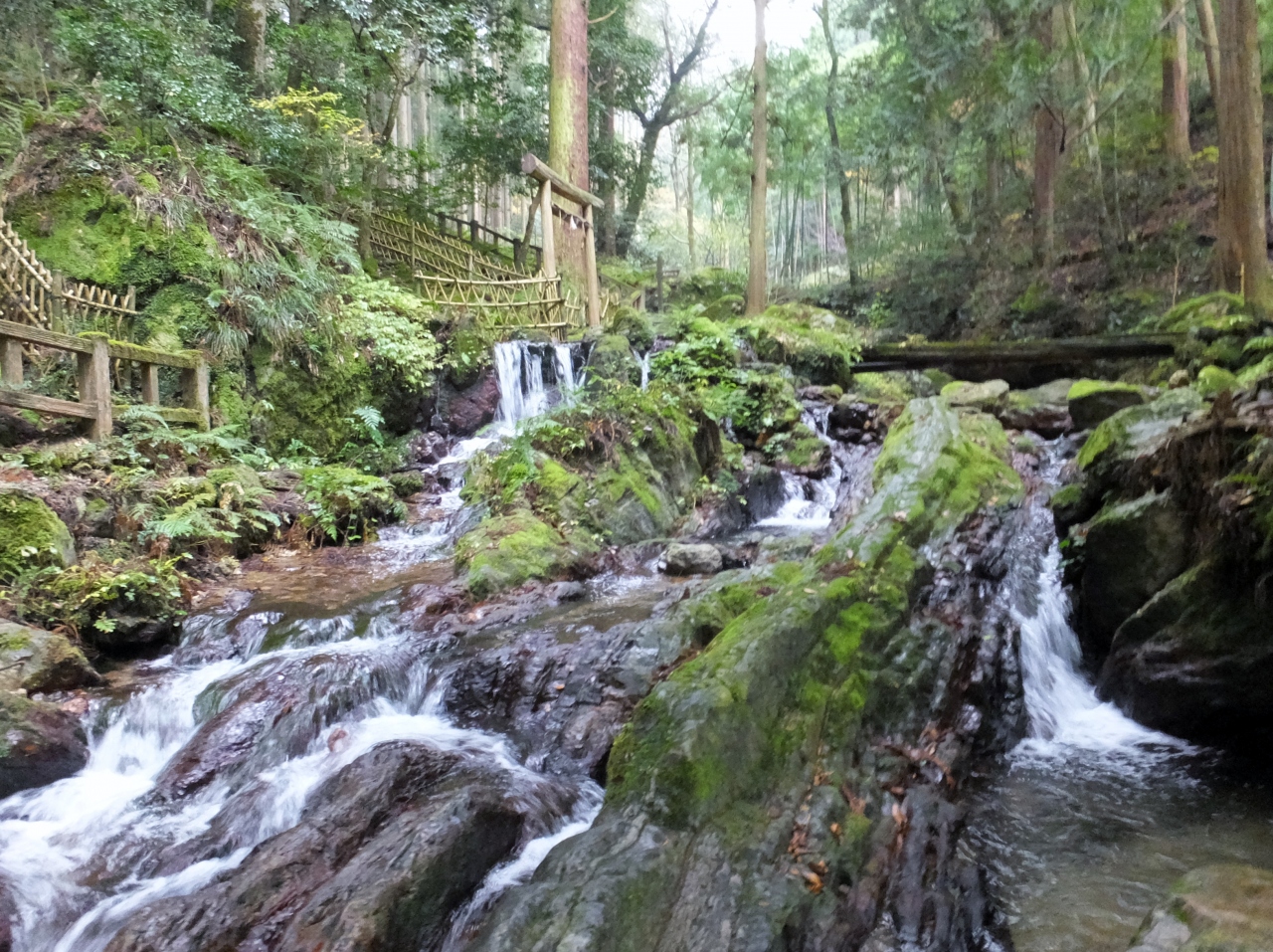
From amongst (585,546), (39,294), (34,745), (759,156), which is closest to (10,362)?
(39,294)

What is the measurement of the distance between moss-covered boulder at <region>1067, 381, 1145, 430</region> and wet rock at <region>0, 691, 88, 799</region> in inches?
426

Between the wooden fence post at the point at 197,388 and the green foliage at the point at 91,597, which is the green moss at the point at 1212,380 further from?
the wooden fence post at the point at 197,388

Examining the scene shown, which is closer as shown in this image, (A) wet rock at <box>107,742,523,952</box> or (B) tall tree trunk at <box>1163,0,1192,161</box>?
(A) wet rock at <box>107,742,523,952</box>

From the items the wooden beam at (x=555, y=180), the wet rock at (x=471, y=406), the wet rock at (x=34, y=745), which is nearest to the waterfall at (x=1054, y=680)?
the wet rock at (x=34, y=745)

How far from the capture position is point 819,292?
23.5 meters

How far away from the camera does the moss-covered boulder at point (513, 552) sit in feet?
21.0

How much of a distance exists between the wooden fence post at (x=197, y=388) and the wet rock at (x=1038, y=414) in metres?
10.4

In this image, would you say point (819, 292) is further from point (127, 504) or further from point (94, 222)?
point (127, 504)

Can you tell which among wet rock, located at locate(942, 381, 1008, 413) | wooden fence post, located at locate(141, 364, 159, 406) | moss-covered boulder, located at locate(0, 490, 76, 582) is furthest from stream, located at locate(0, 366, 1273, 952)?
wet rock, located at locate(942, 381, 1008, 413)

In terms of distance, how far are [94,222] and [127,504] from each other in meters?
4.90

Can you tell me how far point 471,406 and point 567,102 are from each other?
7.94 meters

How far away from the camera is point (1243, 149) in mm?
10055

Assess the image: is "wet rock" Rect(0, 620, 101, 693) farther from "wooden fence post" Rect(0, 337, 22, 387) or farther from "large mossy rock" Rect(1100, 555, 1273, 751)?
"large mossy rock" Rect(1100, 555, 1273, 751)

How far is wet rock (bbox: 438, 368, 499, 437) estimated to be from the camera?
11734 mm
